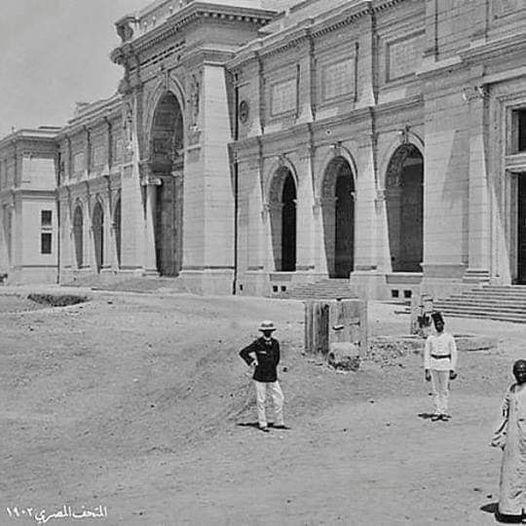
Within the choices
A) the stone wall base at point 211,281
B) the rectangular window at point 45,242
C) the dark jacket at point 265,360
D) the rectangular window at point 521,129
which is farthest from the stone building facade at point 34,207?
the dark jacket at point 265,360

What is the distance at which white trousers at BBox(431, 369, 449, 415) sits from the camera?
14273 mm

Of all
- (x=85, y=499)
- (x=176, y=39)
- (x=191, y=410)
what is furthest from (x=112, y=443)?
(x=176, y=39)

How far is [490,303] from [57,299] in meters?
21.0

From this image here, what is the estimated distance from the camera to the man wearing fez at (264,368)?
13.7 meters

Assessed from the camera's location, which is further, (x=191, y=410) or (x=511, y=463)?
(x=191, y=410)

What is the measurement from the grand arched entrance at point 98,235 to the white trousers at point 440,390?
192ft

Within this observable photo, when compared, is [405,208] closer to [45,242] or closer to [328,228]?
[328,228]

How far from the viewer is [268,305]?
36.6 metres

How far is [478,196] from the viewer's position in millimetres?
31047

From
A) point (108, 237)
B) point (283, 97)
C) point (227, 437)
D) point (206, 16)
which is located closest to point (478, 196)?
point (283, 97)

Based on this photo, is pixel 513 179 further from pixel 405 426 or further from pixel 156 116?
pixel 156 116

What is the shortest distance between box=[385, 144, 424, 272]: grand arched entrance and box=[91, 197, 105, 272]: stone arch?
3427 cm

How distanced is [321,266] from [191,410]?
89.8 ft

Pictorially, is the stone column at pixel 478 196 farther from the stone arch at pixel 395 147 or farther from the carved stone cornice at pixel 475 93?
the stone arch at pixel 395 147
